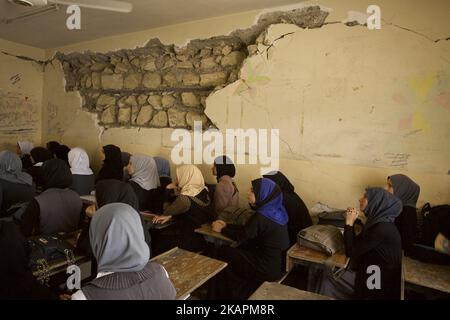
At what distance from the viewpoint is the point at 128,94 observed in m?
5.47

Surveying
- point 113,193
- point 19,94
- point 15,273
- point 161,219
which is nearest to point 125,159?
point 161,219

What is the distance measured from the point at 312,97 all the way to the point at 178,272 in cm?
258

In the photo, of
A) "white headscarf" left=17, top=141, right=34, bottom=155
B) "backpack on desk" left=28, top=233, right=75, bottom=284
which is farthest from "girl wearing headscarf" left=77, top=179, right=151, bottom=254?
"white headscarf" left=17, top=141, right=34, bottom=155

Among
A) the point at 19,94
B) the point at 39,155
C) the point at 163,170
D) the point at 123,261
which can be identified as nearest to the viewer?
the point at 123,261

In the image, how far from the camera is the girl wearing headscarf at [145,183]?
3.99 metres

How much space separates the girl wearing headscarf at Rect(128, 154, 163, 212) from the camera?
13.1 ft

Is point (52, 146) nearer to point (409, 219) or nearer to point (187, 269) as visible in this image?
point (187, 269)

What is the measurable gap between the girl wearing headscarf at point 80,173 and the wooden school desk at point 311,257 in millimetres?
3214

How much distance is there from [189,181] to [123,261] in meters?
2.05

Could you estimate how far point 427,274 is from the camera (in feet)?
8.11

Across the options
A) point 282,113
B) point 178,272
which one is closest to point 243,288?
point 178,272

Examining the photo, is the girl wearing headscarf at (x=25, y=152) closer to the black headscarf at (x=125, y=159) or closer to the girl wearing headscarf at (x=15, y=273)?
the black headscarf at (x=125, y=159)

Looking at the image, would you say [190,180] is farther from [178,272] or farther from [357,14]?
[357,14]

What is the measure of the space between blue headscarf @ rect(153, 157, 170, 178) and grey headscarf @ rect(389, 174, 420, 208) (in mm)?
3090
